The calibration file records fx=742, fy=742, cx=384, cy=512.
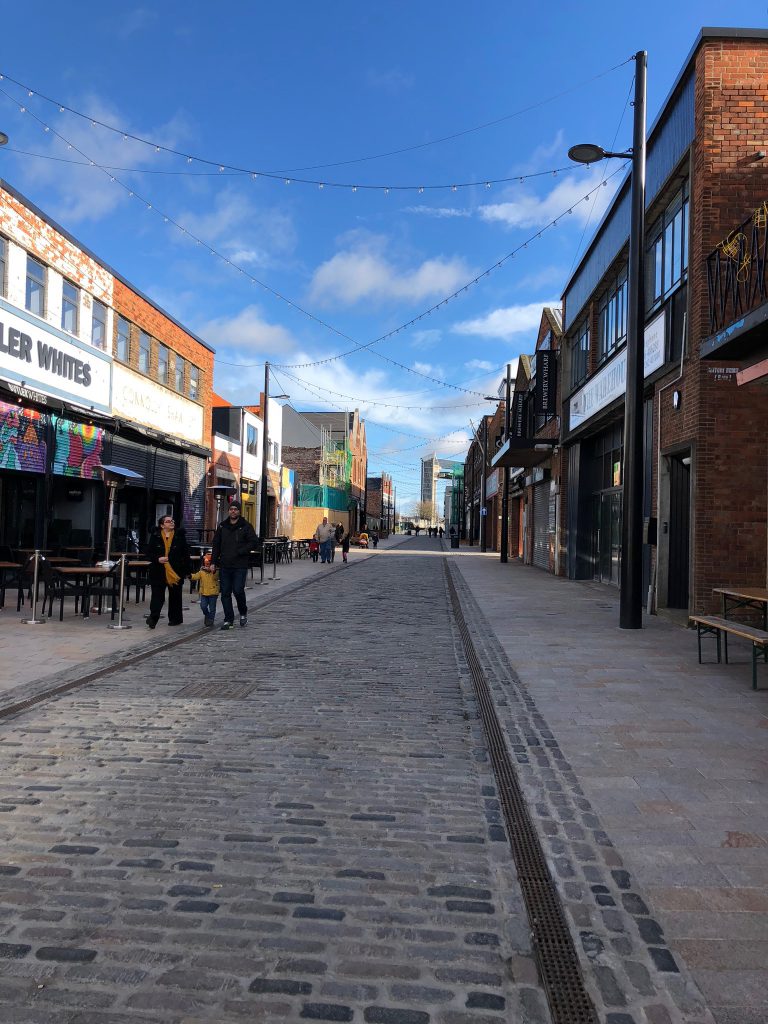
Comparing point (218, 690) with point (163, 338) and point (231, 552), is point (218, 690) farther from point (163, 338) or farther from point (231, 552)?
point (163, 338)

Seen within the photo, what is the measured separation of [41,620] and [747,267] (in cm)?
1074

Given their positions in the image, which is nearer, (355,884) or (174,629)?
(355,884)

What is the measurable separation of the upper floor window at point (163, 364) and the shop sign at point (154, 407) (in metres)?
0.41

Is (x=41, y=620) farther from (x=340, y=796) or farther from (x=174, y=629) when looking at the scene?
(x=340, y=796)

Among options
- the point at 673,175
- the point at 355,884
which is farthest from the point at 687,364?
the point at 355,884

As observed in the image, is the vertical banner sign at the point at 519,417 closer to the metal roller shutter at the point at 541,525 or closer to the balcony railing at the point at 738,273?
the metal roller shutter at the point at 541,525

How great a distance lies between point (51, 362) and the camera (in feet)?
52.5

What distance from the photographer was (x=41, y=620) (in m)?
10.8

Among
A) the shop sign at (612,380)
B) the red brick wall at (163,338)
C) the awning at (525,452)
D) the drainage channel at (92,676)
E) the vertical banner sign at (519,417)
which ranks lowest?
the drainage channel at (92,676)

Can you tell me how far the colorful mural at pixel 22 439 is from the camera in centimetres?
1412

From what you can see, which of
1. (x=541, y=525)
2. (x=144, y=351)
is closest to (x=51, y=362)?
(x=144, y=351)

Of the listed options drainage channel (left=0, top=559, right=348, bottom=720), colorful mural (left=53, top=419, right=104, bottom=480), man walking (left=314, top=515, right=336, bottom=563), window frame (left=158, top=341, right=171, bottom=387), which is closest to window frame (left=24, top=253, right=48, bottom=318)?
colorful mural (left=53, top=419, right=104, bottom=480)

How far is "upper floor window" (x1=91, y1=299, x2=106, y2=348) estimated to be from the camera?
18.3m

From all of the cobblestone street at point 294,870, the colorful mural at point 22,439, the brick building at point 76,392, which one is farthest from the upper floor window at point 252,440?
the cobblestone street at point 294,870
